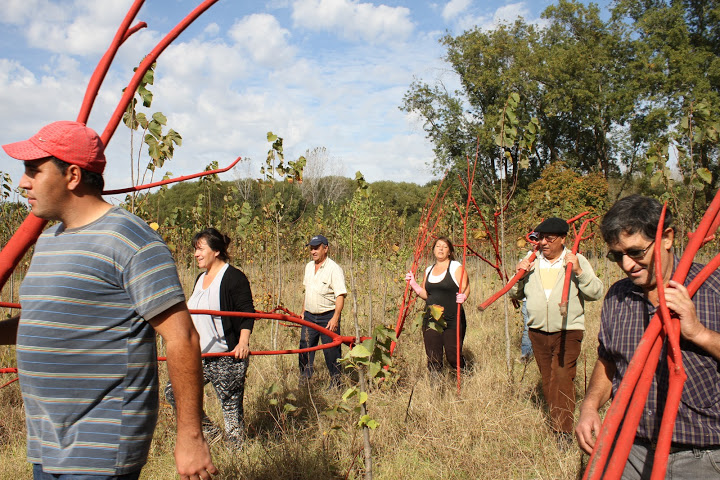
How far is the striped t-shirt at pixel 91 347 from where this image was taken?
61.6 inches

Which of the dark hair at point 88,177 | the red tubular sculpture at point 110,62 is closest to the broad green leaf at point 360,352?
the dark hair at point 88,177

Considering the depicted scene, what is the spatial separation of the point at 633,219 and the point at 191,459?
1.76 meters

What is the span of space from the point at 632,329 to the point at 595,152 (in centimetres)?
3172

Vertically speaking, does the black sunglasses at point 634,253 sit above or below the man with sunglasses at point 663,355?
above

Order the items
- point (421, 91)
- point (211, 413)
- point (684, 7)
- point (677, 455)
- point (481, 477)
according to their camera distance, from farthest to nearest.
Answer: point (421, 91) < point (684, 7) < point (211, 413) < point (481, 477) < point (677, 455)

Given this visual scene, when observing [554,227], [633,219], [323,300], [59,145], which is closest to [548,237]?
[554,227]

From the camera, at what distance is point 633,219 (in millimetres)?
1852

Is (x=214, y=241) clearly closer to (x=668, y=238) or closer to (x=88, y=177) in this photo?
(x=88, y=177)

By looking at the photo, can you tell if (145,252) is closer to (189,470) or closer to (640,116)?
(189,470)

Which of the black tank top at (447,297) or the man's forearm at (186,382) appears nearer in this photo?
the man's forearm at (186,382)

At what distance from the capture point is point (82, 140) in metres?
1.57

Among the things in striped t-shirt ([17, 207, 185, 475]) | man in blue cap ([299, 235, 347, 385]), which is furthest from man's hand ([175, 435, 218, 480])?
man in blue cap ([299, 235, 347, 385])

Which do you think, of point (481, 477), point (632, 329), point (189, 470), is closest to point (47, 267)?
point (189, 470)

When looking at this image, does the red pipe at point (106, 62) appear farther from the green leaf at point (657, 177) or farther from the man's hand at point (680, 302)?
the green leaf at point (657, 177)
